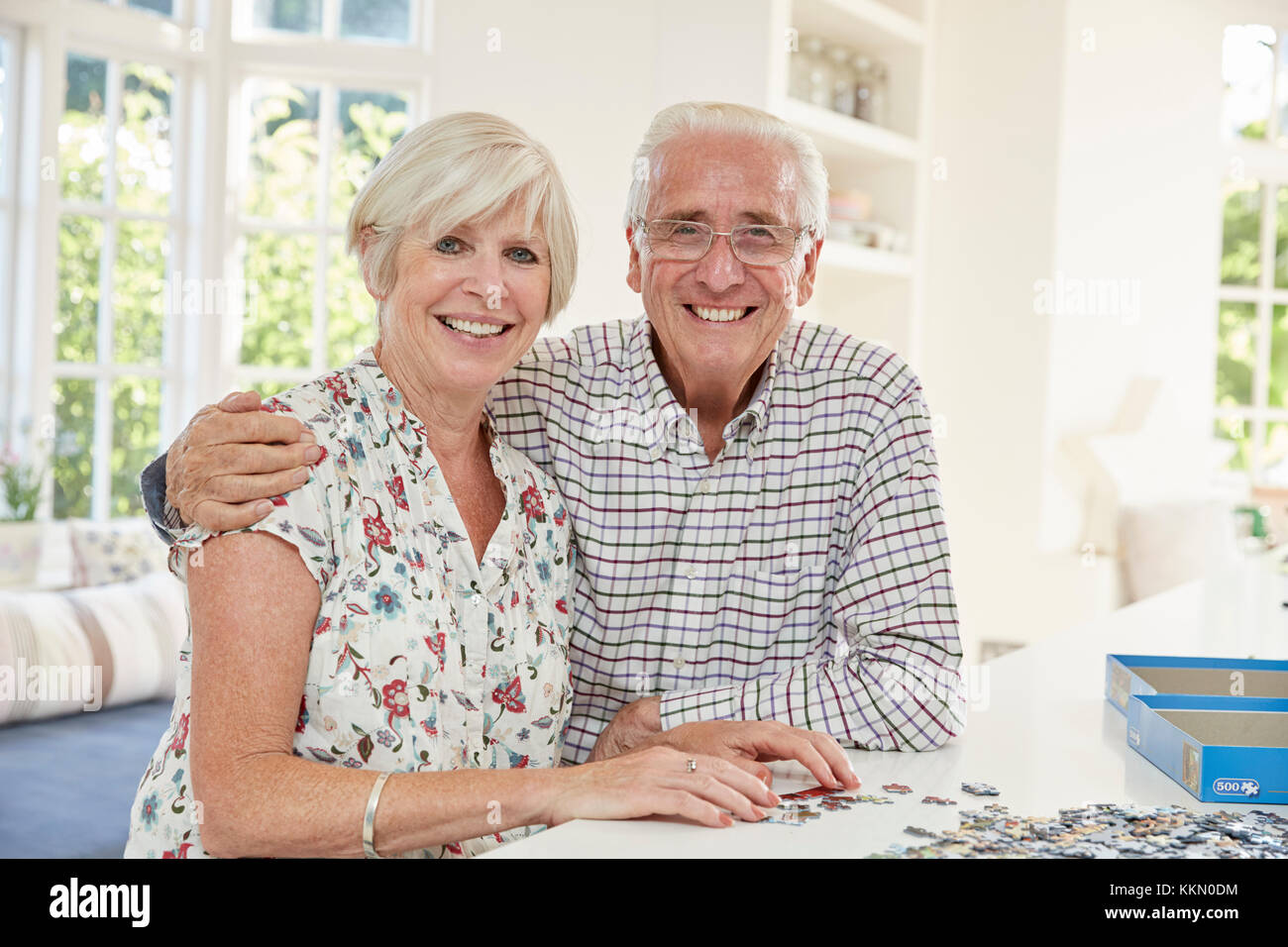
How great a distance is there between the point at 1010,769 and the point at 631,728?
1.53ft

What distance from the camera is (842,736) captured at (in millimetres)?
1478

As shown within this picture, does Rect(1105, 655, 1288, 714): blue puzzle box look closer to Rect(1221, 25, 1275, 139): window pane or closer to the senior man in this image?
the senior man

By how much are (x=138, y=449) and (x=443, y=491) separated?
11.4 ft

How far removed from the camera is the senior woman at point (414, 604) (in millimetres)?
1167

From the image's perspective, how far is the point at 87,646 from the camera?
3113mm

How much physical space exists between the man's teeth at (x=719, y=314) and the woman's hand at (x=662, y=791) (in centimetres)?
70

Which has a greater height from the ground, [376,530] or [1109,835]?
[376,530]

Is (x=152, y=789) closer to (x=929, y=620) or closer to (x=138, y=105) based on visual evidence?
(x=929, y=620)

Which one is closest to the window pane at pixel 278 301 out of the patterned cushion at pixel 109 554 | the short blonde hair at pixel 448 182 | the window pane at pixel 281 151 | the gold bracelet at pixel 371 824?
the window pane at pixel 281 151

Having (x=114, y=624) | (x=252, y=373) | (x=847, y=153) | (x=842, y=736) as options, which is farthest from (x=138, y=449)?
(x=842, y=736)

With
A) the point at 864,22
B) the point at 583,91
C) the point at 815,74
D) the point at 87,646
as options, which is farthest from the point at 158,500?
the point at 864,22

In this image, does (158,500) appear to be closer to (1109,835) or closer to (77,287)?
(1109,835)

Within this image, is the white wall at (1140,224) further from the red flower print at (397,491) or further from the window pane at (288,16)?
the red flower print at (397,491)

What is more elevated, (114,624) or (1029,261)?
(1029,261)
